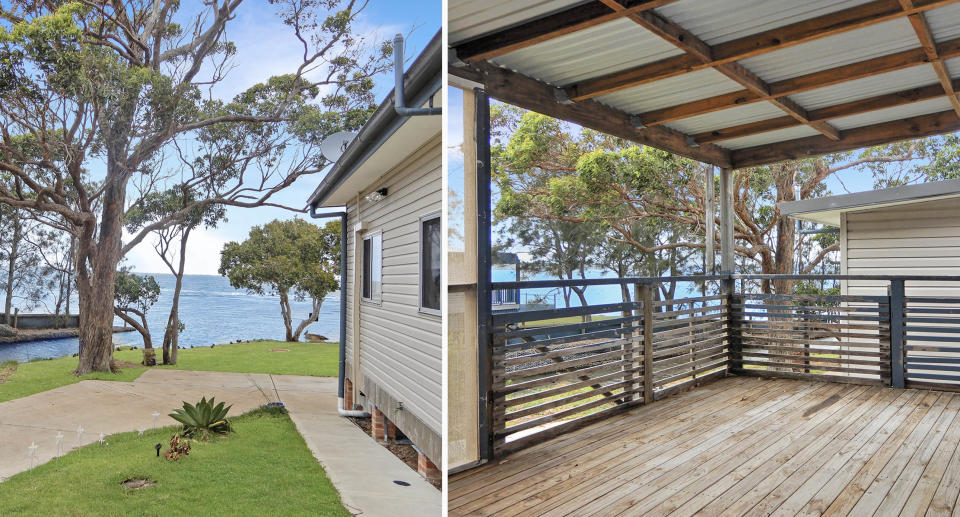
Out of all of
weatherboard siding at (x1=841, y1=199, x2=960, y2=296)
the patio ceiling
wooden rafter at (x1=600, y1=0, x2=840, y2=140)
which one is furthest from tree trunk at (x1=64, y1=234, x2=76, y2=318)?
weatherboard siding at (x1=841, y1=199, x2=960, y2=296)

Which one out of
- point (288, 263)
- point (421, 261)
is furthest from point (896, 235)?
point (288, 263)

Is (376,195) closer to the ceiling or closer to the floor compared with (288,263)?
closer to the ceiling

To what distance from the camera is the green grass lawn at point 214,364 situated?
7.66 ft

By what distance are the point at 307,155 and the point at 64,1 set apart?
43.6 inches

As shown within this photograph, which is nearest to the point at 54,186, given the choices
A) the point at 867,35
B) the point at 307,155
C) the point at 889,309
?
the point at 307,155

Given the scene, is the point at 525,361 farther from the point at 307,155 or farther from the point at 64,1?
the point at 64,1

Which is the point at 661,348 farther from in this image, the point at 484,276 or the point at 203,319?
the point at 203,319

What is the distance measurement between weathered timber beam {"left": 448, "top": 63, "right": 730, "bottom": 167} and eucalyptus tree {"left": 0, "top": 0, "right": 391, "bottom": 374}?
584mm

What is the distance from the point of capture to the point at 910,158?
12.5 m

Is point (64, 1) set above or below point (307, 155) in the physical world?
above

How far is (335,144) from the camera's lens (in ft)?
10.2

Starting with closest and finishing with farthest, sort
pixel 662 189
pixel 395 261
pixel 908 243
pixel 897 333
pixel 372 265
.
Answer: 1. pixel 395 261
2. pixel 372 265
3. pixel 897 333
4. pixel 908 243
5. pixel 662 189

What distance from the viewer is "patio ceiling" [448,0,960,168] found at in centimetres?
260

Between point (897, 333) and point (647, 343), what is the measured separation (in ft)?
6.25
